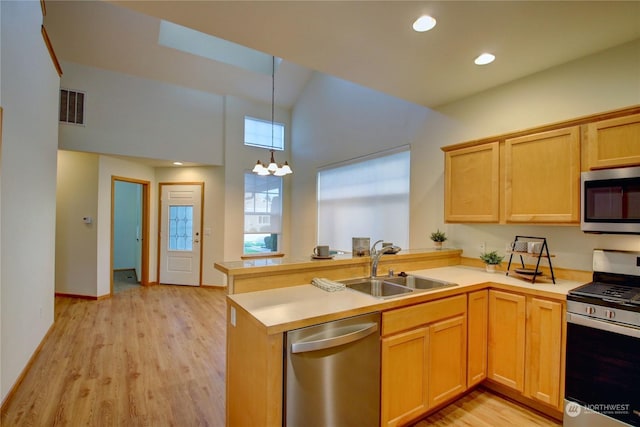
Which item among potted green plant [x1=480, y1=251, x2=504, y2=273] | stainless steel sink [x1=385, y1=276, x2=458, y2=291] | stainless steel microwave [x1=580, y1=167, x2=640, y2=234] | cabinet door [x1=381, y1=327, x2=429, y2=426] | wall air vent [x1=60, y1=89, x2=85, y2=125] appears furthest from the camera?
wall air vent [x1=60, y1=89, x2=85, y2=125]

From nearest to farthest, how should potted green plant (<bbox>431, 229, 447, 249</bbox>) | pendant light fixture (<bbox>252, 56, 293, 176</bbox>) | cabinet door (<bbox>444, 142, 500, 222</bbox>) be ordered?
cabinet door (<bbox>444, 142, 500, 222</bbox>) < potted green plant (<bbox>431, 229, 447, 249</bbox>) < pendant light fixture (<bbox>252, 56, 293, 176</bbox>)

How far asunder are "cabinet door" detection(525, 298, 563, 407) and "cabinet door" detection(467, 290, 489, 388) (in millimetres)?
294

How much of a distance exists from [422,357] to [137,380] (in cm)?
241

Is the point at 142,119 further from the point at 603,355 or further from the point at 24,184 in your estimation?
the point at 603,355

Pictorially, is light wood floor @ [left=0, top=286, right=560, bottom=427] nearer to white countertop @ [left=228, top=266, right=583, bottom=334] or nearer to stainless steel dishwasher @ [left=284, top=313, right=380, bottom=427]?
stainless steel dishwasher @ [left=284, top=313, right=380, bottom=427]

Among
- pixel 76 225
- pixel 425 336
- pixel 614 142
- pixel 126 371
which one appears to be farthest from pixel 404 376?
pixel 76 225

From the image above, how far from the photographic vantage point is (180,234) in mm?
5816

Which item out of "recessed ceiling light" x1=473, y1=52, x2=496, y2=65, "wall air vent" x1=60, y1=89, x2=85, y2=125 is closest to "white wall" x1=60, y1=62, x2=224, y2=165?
"wall air vent" x1=60, y1=89, x2=85, y2=125

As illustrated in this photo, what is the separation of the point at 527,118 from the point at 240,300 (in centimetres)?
296

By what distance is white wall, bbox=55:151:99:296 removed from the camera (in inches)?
187

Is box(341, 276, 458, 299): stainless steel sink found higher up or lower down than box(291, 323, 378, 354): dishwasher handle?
higher up

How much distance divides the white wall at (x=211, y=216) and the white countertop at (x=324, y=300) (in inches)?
161

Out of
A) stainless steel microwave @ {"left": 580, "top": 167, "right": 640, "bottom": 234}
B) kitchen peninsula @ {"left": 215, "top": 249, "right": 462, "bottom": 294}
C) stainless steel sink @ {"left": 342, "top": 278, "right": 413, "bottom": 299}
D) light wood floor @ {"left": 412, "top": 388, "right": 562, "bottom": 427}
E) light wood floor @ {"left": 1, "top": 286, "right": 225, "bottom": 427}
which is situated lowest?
light wood floor @ {"left": 1, "top": 286, "right": 225, "bottom": 427}

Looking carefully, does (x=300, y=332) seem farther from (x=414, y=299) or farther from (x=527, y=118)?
(x=527, y=118)
